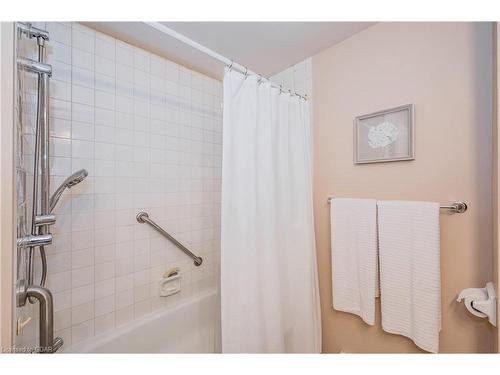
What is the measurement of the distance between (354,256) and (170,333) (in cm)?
117

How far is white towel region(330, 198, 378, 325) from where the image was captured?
99 centimetres

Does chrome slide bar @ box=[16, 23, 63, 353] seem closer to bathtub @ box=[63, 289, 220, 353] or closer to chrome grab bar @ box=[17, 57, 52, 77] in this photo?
chrome grab bar @ box=[17, 57, 52, 77]

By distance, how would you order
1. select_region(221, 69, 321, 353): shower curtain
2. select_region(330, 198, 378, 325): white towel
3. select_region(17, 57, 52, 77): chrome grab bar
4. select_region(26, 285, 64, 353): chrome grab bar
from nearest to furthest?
select_region(26, 285, 64, 353): chrome grab bar → select_region(17, 57, 52, 77): chrome grab bar → select_region(221, 69, 321, 353): shower curtain → select_region(330, 198, 378, 325): white towel

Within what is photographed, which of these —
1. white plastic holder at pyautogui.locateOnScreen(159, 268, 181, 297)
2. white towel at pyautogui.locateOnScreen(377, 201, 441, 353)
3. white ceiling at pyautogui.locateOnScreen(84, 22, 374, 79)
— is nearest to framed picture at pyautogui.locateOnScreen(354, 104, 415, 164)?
white towel at pyautogui.locateOnScreen(377, 201, 441, 353)

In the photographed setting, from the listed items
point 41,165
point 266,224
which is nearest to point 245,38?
point 266,224

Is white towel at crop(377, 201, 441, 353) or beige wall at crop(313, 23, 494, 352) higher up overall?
beige wall at crop(313, 23, 494, 352)

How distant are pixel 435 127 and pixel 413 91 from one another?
0.63 feet

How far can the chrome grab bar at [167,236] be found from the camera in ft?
3.95

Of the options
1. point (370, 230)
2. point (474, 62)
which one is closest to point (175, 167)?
point (370, 230)

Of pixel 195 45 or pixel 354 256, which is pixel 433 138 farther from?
pixel 195 45

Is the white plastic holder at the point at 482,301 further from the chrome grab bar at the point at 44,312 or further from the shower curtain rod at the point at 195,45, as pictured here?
the chrome grab bar at the point at 44,312

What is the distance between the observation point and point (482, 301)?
0.70 m

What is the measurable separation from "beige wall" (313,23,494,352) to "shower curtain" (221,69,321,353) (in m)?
0.22

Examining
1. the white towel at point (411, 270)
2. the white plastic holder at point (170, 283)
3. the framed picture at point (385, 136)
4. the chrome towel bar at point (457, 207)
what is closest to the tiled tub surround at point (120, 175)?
the white plastic holder at point (170, 283)
